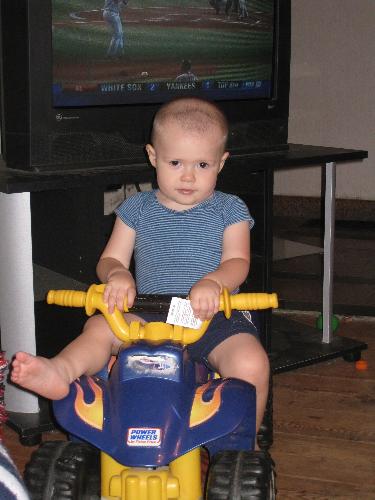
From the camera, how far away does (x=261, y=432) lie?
6.76 ft

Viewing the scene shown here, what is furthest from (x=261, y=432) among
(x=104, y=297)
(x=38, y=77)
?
(x=38, y=77)

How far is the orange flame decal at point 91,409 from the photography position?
148 centimetres

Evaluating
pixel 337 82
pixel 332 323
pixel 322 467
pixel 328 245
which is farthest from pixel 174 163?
pixel 337 82

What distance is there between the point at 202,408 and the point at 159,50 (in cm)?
118

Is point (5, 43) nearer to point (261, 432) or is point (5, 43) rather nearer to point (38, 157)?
point (38, 157)

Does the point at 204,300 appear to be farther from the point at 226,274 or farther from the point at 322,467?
the point at 322,467

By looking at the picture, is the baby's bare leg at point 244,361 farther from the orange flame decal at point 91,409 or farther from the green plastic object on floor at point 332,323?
the green plastic object on floor at point 332,323

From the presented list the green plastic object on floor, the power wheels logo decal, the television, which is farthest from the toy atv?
the green plastic object on floor

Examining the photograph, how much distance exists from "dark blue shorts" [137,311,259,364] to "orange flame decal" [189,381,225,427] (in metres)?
0.20

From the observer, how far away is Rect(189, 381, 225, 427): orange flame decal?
4.83 feet

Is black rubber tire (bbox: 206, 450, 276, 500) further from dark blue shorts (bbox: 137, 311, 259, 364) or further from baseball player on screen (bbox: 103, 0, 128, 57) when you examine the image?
baseball player on screen (bbox: 103, 0, 128, 57)

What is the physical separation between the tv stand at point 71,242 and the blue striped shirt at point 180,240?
0.87 ft

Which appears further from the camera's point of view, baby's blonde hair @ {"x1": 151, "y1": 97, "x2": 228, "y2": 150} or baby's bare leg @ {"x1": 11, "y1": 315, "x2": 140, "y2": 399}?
baby's blonde hair @ {"x1": 151, "y1": 97, "x2": 228, "y2": 150}

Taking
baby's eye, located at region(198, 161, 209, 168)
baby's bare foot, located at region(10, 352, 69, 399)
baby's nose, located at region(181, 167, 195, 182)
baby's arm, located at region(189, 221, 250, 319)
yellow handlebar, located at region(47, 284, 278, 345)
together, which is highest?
baby's eye, located at region(198, 161, 209, 168)
